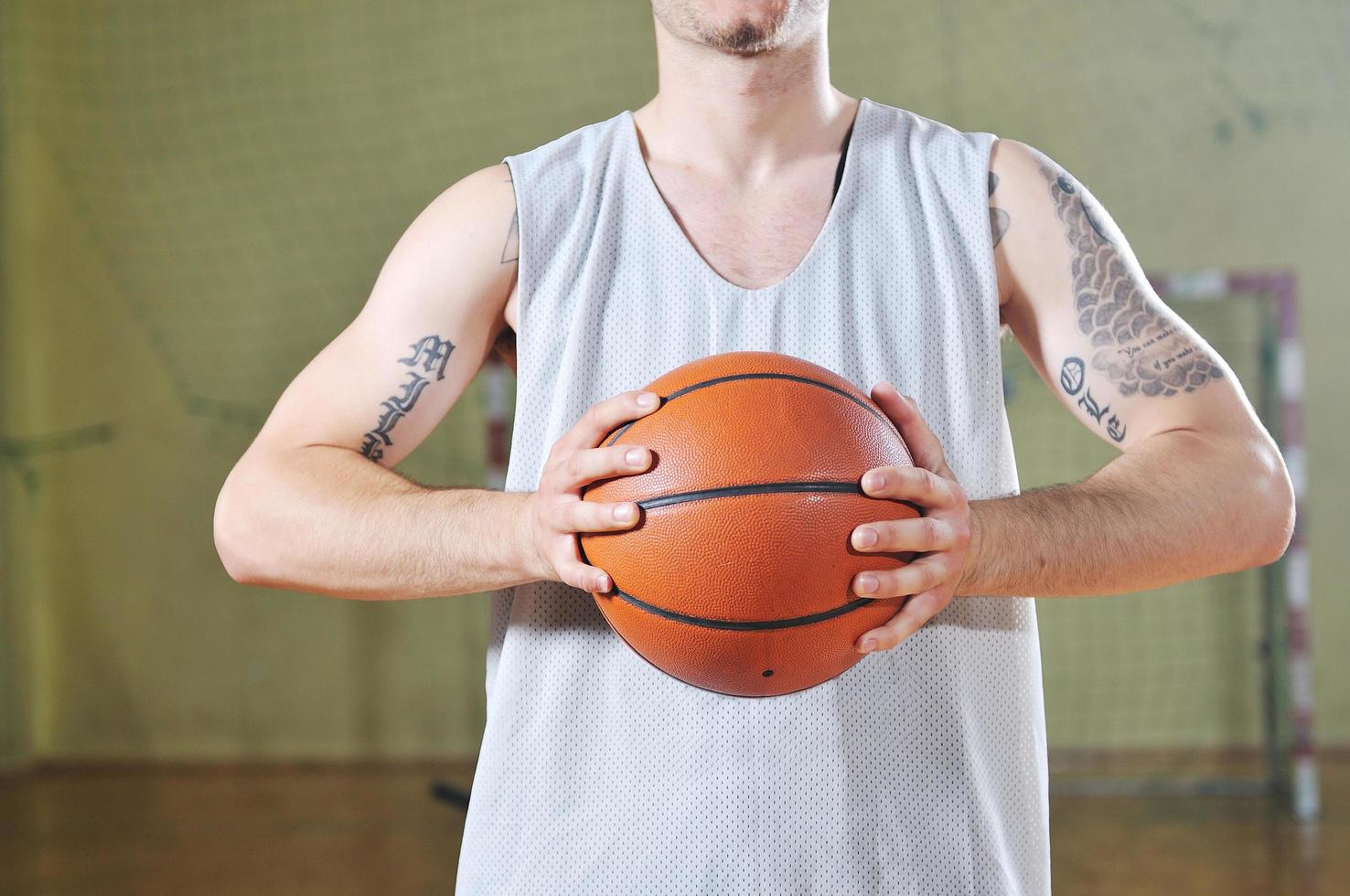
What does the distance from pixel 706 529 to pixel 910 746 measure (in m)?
0.39

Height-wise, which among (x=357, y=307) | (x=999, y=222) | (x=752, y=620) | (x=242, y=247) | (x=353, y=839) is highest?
(x=242, y=247)

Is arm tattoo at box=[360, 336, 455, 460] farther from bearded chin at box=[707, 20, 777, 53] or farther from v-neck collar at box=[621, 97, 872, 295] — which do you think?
bearded chin at box=[707, 20, 777, 53]

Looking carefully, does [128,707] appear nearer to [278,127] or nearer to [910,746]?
[278,127]

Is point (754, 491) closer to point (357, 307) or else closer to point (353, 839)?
point (353, 839)

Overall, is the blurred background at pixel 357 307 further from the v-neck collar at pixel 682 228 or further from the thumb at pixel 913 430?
the thumb at pixel 913 430

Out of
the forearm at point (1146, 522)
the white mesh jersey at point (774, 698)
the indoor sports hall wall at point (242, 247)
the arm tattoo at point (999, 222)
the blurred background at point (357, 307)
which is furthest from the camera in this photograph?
the indoor sports hall wall at point (242, 247)

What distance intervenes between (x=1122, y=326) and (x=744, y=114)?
45 centimetres

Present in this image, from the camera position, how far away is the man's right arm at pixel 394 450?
1.09 metres

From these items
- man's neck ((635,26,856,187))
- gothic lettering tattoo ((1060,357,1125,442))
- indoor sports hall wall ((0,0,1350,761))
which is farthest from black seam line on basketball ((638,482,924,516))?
indoor sports hall wall ((0,0,1350,761))

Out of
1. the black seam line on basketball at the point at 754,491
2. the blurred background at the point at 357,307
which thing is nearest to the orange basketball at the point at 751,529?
the black seam line on basketball at the point at 754,491

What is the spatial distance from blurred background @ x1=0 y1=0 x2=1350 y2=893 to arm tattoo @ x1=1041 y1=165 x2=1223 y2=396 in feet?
8.99

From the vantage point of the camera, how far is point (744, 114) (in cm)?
126

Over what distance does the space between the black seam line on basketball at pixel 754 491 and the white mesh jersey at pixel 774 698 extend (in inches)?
11.1

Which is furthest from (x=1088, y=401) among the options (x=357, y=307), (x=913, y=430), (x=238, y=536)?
(x=357, y=307)
